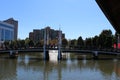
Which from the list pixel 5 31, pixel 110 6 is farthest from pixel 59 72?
pixel 5 31

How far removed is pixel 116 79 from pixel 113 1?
24.6m

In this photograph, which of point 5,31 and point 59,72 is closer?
point 59,72

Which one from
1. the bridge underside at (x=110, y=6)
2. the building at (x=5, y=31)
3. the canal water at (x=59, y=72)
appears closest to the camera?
the bridge underside at (x=110, y=6)

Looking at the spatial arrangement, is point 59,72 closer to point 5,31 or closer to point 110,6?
point 110,6

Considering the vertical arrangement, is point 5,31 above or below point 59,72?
above

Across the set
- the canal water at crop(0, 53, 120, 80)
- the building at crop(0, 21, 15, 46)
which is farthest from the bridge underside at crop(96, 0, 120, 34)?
the building at crop(0, 21, 15, 46)

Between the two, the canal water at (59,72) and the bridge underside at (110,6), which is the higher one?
the bridge underside at (110,6)

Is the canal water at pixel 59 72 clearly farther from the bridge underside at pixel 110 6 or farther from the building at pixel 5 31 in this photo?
the building at pixel 5 31

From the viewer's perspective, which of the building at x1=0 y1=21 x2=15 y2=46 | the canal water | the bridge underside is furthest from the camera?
the building at x1=0 y1=21 x2=15 y2=46

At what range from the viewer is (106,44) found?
100 m

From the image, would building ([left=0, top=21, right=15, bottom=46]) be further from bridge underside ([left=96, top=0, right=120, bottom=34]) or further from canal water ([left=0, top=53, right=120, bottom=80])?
bridge underside ([left=96, top=0, right=120, bottom=34])

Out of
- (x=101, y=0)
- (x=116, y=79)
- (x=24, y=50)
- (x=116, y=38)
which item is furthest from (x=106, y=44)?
(x=101, y=0)

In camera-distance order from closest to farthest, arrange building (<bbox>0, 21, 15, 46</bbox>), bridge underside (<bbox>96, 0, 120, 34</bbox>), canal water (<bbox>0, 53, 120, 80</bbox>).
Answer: bridge underside (<bbox>96, 0, 120, 34</bbox>) → canal water (<bbox>0, 53, 120, 80</bbox>) → building (<bbox>0, 21, 15, 46</bbox>)

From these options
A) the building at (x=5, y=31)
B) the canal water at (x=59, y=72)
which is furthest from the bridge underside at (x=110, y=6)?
the building at (x=5, y=31)
